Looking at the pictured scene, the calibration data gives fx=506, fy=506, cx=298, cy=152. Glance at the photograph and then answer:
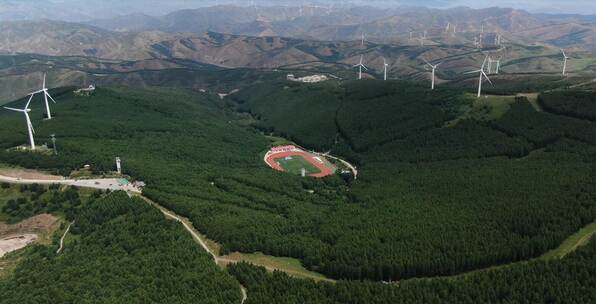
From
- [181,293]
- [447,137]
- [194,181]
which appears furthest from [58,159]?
[447,137]

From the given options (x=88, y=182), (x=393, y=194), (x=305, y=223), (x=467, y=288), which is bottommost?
(x=393, y=194)

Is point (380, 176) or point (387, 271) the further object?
point (380, 176)

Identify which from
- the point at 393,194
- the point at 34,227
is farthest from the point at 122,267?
the point at 393,194

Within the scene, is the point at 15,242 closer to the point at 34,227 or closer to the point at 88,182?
the point at 34,227

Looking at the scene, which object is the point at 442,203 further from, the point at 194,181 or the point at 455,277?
the point at 194,181

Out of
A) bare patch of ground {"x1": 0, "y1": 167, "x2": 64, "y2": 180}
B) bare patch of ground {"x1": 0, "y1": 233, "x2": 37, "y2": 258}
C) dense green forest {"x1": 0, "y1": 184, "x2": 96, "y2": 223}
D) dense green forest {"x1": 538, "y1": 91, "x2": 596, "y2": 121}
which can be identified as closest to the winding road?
bare patch of ground {"x1": 0, "y1": 167, "x2": 64, "y2": 180}
